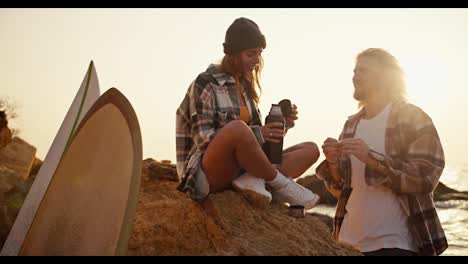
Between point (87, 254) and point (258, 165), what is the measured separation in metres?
1.37

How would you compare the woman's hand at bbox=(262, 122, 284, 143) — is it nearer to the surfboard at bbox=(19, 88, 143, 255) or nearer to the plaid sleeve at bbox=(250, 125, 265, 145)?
the plaid sleeve at bbox=(250, 125, 265, 145)


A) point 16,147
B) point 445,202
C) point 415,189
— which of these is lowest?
point 445,202

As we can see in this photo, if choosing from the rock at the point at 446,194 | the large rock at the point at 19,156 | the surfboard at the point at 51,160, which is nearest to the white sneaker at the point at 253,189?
the surfboard at the point at 51,160

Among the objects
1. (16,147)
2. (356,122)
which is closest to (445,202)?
(16,147)

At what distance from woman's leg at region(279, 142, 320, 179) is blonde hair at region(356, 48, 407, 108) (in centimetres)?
70

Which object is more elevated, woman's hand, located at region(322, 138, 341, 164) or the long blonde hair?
the long blonde hair

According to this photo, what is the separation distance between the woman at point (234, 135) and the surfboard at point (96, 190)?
42cm

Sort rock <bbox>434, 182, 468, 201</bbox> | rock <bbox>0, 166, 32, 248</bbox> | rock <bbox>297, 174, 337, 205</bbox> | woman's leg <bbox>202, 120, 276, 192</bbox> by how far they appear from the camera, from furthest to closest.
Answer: rock <bbox>297, 174, 337, 205</bbox>
rock <bbox>434, 182, 468, 201</bbox>
rock <bbox>0, 166, 32, 248</bbox>
woman's leg <bbox>202, 120, 276, 192</bbox>

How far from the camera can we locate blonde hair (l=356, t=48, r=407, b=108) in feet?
14.8

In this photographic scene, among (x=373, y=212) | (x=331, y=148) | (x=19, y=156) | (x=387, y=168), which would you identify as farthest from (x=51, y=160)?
(x=19, y=156)

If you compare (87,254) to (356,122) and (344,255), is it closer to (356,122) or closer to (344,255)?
(344,255)

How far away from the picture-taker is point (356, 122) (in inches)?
183

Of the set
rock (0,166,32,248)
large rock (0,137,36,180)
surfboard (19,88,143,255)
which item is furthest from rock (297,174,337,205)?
surfboard (19,88,143,255)

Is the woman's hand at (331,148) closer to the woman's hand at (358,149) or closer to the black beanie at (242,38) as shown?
the woman's hand at (358,149)
